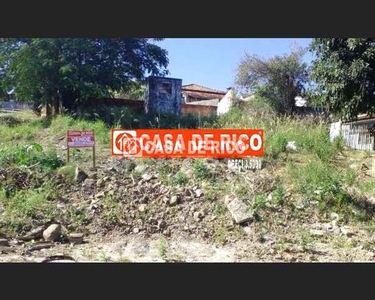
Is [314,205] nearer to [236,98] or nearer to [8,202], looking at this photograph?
[8,202]

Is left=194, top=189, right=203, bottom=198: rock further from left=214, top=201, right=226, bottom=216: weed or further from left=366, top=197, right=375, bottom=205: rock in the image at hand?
left=366, top=197, right=375, bottom=205: rock

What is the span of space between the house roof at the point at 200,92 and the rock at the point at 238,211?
5.14 meters

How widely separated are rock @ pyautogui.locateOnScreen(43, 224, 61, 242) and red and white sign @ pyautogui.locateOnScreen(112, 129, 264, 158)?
192 centimetres

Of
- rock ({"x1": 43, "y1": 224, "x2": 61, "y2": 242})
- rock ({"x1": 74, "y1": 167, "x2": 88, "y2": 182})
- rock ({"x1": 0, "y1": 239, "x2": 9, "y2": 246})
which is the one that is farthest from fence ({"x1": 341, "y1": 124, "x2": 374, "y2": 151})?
rock ({"x1": 0, "y1": 239, "x2": 9, "y2": 246})

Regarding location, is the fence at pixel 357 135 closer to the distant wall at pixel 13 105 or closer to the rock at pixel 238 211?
the rock at pixel 238 211

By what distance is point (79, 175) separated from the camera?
16.8ft

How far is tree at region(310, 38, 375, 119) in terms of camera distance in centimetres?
501

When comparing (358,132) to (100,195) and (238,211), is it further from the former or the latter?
(100,195)

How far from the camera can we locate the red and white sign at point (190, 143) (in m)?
5.43

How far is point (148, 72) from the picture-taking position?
9.79m

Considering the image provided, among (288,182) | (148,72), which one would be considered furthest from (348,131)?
(148,72)

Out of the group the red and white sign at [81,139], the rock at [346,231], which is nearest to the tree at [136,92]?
the red and white sign at [81,139]

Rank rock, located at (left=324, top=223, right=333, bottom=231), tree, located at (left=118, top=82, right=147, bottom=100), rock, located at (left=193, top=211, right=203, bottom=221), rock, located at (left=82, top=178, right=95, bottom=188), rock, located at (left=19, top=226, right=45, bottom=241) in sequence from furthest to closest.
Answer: tree, located at (left=118, top=82, right=147, bottom=100)
rock, located at (left=82, top=178, right=95, bottom=188)
rock, located at (left=193, top=211, right=203, bottom=221)
rock, located at (left=324, top=223, right=333, bottom=231)
rock, located at (left=19, top=226, right=45, bottom=241)

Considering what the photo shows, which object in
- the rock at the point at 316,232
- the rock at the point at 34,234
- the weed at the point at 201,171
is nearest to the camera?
the rock at the point at 34,234
